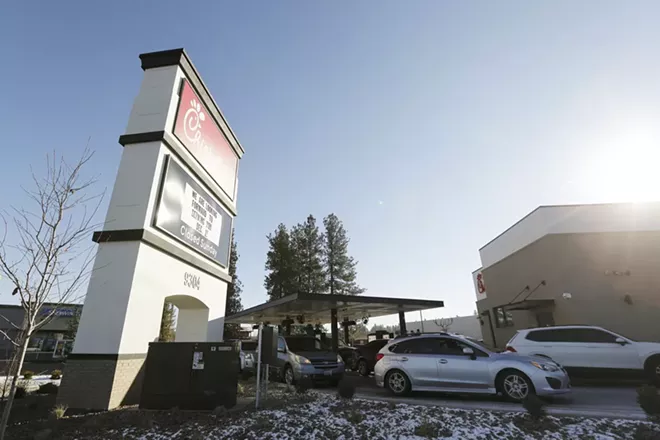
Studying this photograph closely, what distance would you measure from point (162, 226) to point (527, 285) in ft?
64.5

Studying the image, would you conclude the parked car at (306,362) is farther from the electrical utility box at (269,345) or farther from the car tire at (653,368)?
the car tire at (653,368)

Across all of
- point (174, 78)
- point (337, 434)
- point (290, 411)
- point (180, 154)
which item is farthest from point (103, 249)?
point (337, 434)

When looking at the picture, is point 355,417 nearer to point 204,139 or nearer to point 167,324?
point 204,139

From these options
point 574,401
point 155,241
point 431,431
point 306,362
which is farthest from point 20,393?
point 574,401

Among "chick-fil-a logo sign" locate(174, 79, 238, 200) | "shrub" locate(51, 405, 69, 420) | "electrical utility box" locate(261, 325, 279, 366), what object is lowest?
"shrub" locate(51, 405, 69, 420)

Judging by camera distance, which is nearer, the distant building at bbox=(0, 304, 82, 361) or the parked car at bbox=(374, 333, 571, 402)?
the parked car at bbox=(374, 333, 571, 402)

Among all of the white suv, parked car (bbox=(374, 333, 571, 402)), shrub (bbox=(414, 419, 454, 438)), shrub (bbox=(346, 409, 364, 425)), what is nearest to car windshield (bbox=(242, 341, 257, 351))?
parked car (bbox=(374, 333, 571, 402))

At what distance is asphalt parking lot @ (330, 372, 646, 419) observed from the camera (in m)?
7.09

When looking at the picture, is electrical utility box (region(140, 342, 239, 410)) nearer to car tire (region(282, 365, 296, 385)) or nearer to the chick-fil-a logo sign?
car tire (region(282, 365, 296, 385))

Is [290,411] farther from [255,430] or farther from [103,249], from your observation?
[103,249]

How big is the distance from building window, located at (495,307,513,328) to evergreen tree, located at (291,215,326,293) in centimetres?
1802

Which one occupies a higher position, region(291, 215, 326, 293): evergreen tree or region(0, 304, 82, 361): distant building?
region(291, 215, 326, 293): evergreen tree

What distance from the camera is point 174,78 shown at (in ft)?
37.9

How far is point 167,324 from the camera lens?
29.8 m
